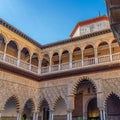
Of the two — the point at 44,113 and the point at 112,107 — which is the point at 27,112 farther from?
the point at 112,107

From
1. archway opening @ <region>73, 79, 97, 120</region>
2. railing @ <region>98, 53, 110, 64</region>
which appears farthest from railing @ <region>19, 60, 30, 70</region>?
railing @ <region>98, 53, 110, 64</region>

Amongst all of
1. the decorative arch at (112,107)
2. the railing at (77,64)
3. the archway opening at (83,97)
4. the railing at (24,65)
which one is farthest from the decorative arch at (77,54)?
the decorative arch at (112,107)

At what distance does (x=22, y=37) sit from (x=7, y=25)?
1626mm

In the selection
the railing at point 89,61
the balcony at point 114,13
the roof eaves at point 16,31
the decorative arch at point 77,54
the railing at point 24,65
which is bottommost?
the balcony at point 114,13

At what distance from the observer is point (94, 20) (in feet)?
61.2

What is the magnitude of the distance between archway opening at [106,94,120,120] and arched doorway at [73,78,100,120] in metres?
1.42

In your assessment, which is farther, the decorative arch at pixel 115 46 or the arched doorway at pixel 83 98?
the arched doorway at pixel 83 98

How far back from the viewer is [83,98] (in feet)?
44.9

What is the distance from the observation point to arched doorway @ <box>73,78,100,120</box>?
43.5ft

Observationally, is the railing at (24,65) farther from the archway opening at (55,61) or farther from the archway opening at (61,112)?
the archway opening at (61,112)

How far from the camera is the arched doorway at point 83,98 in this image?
13.3m

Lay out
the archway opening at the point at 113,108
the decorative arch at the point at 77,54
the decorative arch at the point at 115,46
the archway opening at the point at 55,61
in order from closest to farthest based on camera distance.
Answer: the archway opening at the point at 113,108 → the decorative arch at the point at 115,46 → the archway opening at the point at 55,61 → the decorative arch at the point at 77,54

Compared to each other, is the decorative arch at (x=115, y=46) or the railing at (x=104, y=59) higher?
the decorative arch at (x=115, y=46)

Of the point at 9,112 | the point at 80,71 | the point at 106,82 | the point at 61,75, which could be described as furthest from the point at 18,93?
the point at 106,82
